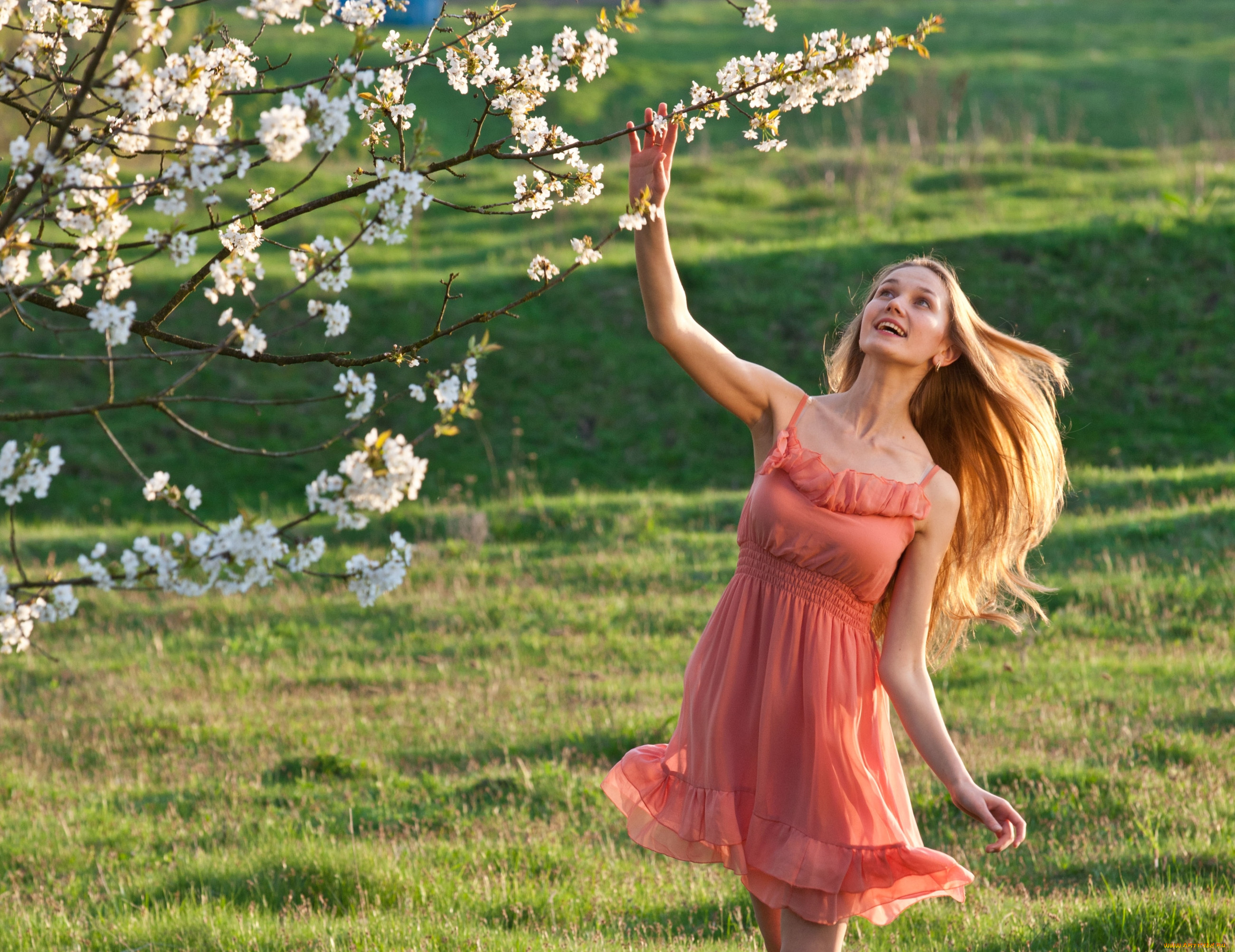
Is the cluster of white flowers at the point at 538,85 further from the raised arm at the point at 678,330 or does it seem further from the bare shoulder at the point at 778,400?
the bare shoulder at the point at 778,400

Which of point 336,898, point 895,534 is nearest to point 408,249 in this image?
point 336,898

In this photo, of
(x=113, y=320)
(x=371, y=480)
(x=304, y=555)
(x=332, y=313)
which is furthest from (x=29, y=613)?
(x=332, y=313)

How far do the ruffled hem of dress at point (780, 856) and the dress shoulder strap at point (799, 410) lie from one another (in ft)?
3.89

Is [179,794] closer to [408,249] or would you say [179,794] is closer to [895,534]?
[895,534]

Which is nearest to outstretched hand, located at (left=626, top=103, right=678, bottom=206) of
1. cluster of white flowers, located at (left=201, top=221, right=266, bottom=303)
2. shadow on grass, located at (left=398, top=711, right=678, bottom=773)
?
cluster of white flowers, located at (left=201, top=221, right=266, bottom=303)

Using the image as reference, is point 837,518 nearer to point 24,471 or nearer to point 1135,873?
point 24,471

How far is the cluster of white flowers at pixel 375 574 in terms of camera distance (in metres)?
2.62

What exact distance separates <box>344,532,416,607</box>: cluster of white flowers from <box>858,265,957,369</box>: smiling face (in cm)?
174

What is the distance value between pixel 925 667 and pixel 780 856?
712 mm

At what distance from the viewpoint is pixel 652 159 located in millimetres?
3307

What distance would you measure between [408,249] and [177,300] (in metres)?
19.5

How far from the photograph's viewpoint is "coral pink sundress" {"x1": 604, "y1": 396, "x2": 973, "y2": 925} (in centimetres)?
330

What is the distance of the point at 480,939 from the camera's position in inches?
170

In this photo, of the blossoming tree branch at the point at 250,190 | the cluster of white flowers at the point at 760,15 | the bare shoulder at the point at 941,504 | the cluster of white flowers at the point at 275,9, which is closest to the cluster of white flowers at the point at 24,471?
the blossoming tree branch at the point at 250,190
